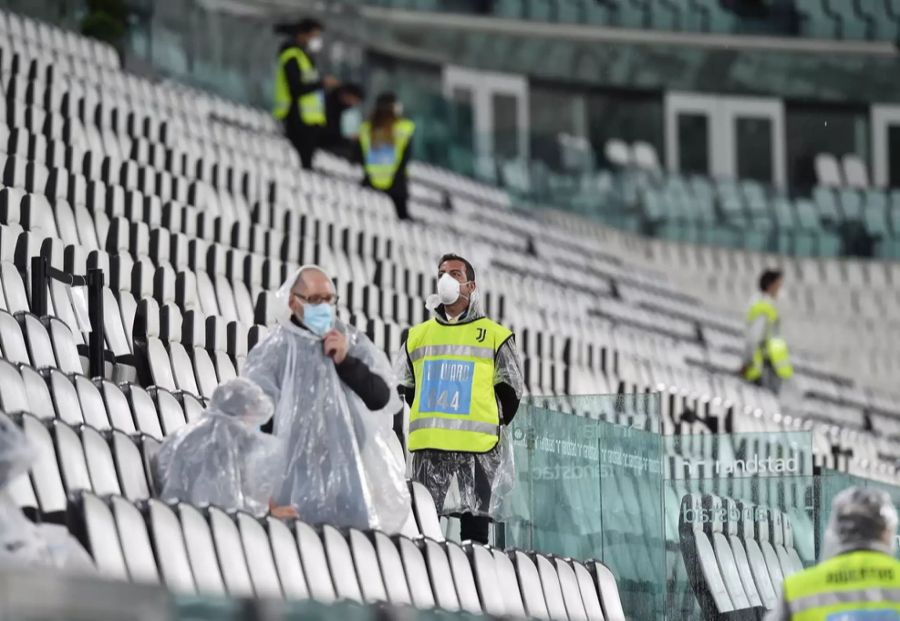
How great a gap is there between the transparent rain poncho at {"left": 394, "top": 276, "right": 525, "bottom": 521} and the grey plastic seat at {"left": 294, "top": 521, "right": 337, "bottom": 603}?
1.38 m

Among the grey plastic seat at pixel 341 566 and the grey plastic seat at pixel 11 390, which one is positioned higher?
the grey plastic seat at pixel 11 390

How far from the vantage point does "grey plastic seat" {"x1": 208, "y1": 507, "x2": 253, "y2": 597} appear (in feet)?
17.6

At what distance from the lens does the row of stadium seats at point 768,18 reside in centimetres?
2294

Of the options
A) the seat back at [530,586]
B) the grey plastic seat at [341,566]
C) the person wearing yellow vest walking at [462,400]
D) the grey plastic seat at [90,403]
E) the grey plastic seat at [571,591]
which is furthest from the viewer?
the person wearing yellow vest walking at [462,400]

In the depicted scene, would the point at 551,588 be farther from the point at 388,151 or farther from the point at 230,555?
the point at 388,151

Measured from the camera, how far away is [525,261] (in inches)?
664

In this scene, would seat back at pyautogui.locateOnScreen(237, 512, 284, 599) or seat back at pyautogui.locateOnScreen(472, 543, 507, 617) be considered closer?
seat back at pyautogui.locateOnScreen(237, 512, 284, 599)

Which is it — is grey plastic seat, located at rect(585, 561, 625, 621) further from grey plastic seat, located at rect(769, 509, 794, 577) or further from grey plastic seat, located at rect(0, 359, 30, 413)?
grey plastic seat, located at rect(0, 359, 30, 413)

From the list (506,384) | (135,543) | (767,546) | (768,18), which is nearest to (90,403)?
(135,543)

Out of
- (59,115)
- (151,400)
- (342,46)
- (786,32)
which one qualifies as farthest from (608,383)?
(786,32)

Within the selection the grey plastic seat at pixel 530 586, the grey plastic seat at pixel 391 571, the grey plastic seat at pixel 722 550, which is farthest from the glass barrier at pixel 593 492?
the grey plastic seat at pixel 391 571

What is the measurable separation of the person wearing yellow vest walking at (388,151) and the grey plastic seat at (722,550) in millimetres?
7608

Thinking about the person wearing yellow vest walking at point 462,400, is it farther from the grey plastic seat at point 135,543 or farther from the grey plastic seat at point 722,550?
the grey plastic seat at point 135,543

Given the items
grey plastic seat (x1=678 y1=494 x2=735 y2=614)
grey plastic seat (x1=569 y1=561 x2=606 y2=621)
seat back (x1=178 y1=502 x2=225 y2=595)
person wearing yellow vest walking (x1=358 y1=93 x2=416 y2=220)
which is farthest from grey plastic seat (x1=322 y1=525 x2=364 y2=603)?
person wearing yellow vest walking (x1=358 y1=93 x2=416 y2=220)
